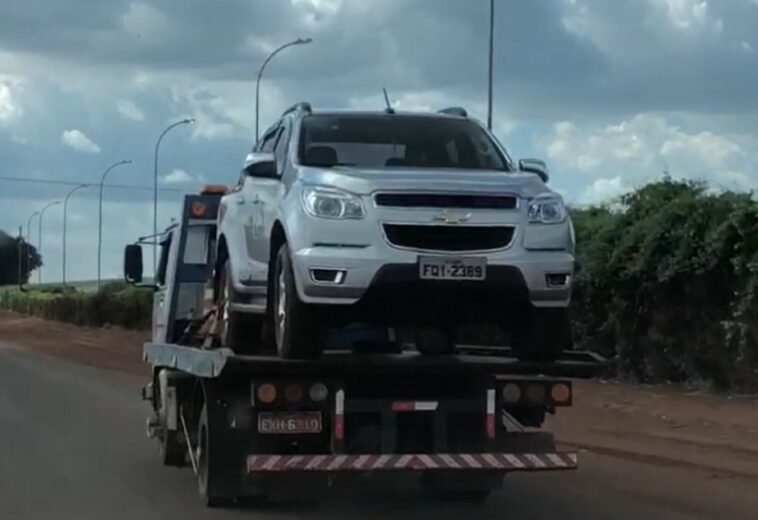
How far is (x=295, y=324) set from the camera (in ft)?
34.4

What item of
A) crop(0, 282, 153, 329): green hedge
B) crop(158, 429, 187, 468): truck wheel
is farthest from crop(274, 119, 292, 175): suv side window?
crop(0, 282, 153, 329): green hedge

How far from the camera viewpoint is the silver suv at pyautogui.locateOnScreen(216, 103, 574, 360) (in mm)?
10281

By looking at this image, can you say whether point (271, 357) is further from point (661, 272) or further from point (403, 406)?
point (661, 272)

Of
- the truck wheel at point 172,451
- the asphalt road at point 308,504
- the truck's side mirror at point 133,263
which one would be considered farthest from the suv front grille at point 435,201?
the truck's side mirror at point 133,263

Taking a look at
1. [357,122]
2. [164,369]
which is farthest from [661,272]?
[357,122]

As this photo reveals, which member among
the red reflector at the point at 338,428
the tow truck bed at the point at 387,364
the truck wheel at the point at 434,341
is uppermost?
the truck wheel at the point at 434,341

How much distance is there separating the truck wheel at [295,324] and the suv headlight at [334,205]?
14.9 inches

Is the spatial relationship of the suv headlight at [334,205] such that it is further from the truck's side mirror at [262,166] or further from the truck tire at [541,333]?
the truck tire at [541,333]

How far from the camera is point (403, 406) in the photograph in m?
11.0

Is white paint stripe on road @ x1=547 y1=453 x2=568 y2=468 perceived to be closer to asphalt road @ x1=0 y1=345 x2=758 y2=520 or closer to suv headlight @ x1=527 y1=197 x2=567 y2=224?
asphalt road @ x1=0 y1=345 x2=758 y2=520

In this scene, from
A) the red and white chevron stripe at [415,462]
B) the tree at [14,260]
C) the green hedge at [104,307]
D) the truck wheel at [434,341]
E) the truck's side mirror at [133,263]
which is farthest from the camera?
the tree at [14,260]

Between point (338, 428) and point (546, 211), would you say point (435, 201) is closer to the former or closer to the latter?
point (546, 211)

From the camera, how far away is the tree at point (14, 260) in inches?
6388

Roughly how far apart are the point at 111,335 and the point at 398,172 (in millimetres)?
54845
